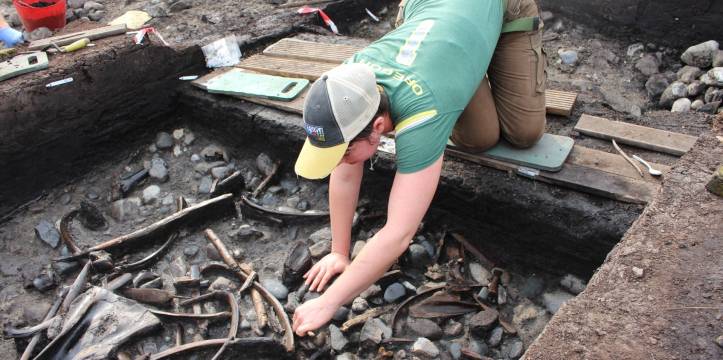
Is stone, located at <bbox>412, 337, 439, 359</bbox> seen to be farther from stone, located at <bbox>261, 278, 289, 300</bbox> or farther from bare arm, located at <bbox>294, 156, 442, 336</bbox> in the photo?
stone, located at <bbox>261, 278, 289, 300</bbox>

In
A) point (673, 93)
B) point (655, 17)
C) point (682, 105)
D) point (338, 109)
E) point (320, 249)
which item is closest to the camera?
point (338, 109)

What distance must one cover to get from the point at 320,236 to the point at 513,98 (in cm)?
155

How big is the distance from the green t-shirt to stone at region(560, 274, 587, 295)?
1.44 m

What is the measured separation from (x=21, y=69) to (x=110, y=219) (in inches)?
51.9

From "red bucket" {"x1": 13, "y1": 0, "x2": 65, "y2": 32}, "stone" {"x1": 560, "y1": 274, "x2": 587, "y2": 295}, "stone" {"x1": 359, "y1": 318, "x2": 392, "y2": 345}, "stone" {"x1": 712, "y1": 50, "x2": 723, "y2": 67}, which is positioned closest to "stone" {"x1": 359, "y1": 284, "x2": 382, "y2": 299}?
"stone" {"x1": 359, "y1": 318, "x2": 392, "y2": 345}

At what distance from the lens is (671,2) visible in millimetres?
5152

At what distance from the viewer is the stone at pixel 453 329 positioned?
3273mm

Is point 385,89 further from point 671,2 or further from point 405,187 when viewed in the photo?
point 671,2

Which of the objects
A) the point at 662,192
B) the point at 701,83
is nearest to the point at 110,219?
the point at 662,192

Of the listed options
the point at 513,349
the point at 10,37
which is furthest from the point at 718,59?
the point at 10,37

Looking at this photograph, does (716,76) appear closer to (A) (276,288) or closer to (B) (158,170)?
Result: (A) (276,288)

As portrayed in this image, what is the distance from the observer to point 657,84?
491 cm

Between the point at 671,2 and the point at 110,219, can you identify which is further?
the point at 671,2

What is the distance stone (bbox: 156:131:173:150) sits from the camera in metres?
4.86
